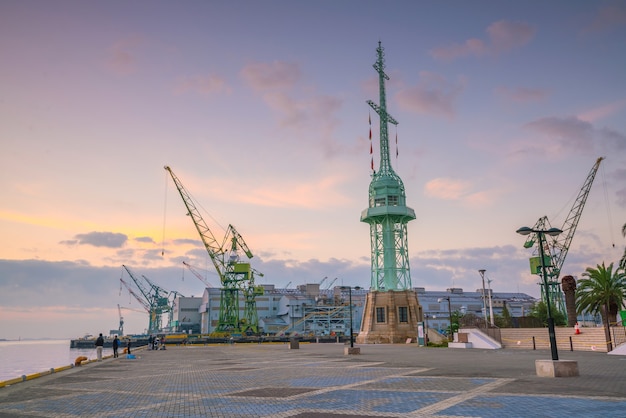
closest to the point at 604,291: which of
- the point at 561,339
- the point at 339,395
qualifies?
the point at 561,339

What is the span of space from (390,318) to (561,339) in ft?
104

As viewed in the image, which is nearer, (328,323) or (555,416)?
(555,416)

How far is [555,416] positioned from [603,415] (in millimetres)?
1041

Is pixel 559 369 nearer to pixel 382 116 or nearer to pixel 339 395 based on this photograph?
pixel 339 395

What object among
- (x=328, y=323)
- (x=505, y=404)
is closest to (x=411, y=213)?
(x=505, y=404)

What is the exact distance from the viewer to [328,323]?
15338cm

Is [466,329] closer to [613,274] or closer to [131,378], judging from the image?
[613,274]

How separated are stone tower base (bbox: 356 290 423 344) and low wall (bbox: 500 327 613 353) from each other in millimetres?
A: 24048

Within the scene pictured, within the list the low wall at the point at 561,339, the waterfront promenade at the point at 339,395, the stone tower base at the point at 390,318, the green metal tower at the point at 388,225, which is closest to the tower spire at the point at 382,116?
the green metal tower at the point at 388,225

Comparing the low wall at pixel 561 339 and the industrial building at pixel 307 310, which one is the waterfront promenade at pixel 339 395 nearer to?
the low wall at pixel 561 339

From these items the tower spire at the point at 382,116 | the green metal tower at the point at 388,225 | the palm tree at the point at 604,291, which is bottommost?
the palm tree at the point at 604,291

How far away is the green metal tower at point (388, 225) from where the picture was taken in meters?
76.9

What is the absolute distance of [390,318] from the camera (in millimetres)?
71812

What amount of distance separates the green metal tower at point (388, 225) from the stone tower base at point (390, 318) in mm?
2254
